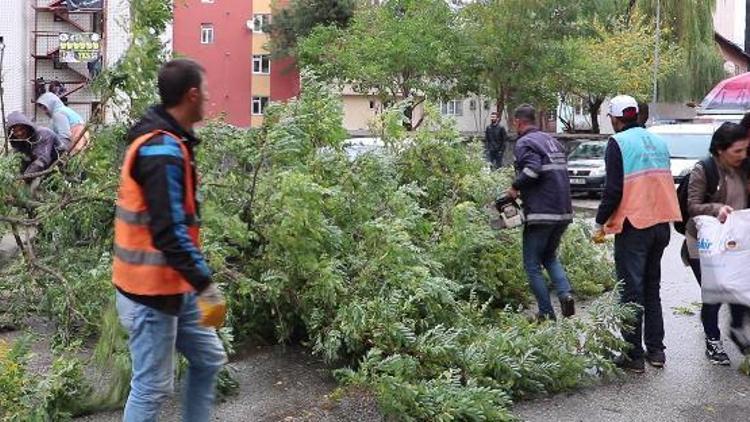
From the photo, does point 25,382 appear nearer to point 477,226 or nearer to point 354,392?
point 354,392

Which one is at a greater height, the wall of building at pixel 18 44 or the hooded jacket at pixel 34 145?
the wall of building at pixel 18 44

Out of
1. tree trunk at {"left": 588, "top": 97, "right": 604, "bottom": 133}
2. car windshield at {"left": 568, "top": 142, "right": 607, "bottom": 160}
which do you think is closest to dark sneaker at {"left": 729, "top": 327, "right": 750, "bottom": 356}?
car windshield at {"left": 568, "top": 142, "right": 607, "bottom": 160}

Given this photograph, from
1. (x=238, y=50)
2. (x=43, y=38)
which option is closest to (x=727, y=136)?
(x=43, y=38)

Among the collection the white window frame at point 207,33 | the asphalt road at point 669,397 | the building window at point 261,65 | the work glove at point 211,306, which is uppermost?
the white window frame at point 207,33

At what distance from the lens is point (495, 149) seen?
23.9m

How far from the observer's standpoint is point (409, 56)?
1294 inches

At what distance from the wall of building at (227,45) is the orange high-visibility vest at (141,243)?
49332 mm

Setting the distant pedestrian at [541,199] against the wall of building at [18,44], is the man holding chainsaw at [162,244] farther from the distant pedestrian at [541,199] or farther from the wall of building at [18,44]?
the wall of building at [18,44]

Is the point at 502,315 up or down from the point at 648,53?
down

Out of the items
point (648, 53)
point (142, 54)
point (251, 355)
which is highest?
point (648, 53)

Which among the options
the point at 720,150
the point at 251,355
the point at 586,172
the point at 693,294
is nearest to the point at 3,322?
the point at 251,355

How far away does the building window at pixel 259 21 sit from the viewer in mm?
54828

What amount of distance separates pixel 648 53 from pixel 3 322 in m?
41.5

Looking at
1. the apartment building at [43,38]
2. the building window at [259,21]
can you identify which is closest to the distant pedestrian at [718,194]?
the apartment building at [43,38]
